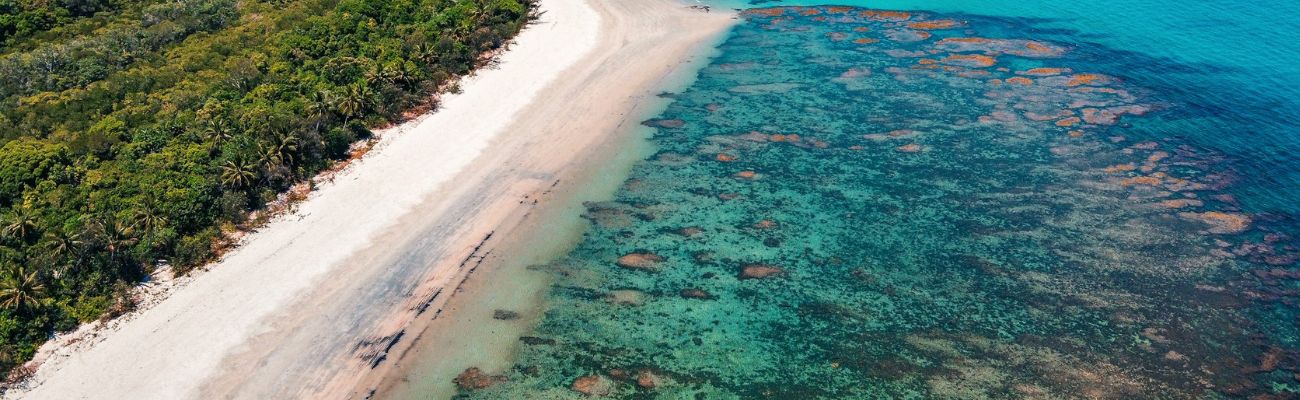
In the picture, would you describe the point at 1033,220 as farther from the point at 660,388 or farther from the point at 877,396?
the point at 660,388

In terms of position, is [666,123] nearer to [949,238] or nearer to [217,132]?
[949,238]

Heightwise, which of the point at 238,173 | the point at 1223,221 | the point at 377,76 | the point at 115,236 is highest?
the point at 377,76

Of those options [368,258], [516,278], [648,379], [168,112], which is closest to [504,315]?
[516,278]

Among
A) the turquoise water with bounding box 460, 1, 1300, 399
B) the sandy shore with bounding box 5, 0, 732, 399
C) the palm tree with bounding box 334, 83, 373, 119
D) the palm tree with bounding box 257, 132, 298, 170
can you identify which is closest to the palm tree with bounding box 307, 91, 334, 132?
the palm tree with bounding box 334, 83, 373, 119

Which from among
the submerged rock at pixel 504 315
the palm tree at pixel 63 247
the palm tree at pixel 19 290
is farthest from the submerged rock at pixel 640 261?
the palm tree at pixel 19 290

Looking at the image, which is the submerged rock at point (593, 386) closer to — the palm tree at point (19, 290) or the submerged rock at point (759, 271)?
the submerged rock at point (759, 271)

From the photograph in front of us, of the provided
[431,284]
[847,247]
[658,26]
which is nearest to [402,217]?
[431,284]

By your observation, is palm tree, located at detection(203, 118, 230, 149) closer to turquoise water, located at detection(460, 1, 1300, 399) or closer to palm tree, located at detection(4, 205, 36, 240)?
palm tree, located at detection(4, 205, 36, 240)
